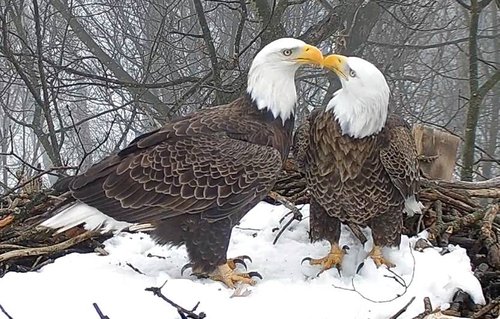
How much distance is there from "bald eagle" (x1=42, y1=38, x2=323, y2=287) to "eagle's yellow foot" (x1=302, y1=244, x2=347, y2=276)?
0.34 meters

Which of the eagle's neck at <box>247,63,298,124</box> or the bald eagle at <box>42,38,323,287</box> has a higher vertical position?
the eagle's neck at <box>247,63,298,124</box>

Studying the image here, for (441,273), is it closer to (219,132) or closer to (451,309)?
(451,309)

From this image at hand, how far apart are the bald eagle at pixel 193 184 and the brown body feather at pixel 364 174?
7.3 inches

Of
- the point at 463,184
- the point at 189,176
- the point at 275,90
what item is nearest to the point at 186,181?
the point at 189,176

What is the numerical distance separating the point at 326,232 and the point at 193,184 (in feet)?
2.13

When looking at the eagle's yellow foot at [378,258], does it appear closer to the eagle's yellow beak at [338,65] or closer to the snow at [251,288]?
the snow at [251,288]

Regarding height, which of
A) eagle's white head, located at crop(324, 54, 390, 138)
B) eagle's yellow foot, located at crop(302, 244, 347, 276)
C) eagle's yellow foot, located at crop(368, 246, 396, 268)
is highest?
eagle's white head, located at crop(324, 54, 390, 138)

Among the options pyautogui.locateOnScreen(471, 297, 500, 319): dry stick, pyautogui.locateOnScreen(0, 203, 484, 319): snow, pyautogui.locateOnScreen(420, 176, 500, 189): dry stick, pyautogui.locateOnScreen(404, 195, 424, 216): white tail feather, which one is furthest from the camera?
pyautogui.locateOnScreen(420, 176, 500, 189): dry stick

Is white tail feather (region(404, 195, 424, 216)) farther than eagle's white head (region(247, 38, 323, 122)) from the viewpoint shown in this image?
Yes

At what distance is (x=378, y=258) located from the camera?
3.01m

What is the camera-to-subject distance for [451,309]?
2.65 meters

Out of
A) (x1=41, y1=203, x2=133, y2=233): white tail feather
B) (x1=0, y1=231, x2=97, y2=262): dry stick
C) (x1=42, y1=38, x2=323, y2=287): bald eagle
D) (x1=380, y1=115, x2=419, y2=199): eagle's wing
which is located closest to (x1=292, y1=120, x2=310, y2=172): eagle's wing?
(x1=42, y1=38, x2=323, y2=287): bald eagle

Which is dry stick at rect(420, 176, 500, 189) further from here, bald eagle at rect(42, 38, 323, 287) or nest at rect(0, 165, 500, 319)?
bald eagle at rect(42, 38, 323, 287)

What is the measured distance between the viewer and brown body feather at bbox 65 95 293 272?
2807 mm
